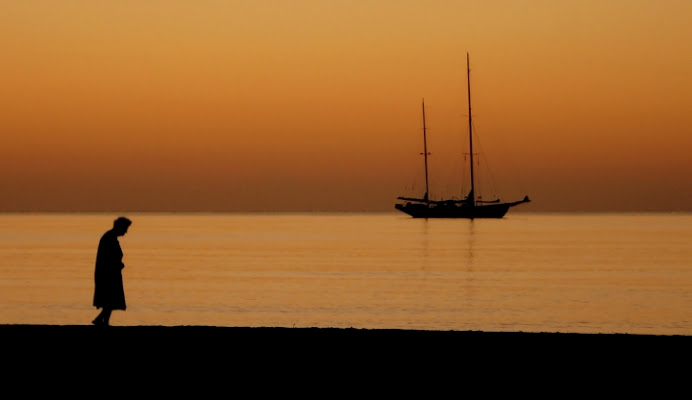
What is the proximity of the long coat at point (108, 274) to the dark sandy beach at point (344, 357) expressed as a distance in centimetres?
103

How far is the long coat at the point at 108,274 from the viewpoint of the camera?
14359 millimetres

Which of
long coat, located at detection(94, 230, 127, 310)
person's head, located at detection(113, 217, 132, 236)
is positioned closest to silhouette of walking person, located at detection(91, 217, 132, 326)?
long coat, located at detection(94, 230, 127, 310)

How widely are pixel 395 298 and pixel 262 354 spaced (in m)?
26.4

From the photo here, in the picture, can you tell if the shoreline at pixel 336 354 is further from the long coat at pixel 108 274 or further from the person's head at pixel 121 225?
the person's head at pixel 121 225

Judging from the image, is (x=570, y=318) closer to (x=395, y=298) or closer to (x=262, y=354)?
(x=395, y=298)

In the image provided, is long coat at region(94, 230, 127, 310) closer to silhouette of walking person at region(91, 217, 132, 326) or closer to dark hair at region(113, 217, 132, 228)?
silhouette of walking person at region(91, 217, 132, 326)

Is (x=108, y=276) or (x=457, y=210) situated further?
(x=457, y=210)

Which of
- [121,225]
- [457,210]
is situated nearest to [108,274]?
[121,225]

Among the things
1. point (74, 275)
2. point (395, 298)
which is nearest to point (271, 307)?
point (395, 298)

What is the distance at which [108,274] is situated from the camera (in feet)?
47.4

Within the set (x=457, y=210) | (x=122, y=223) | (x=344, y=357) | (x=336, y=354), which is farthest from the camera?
(x=457, y=210)

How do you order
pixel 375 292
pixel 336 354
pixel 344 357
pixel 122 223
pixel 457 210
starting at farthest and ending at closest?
pixel 457 210
pixel 375 292
pixel 122 223
pixel 336 354
pixel 344 357

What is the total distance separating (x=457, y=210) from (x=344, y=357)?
159 metres

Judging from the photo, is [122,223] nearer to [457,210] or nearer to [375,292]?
[375,292]
